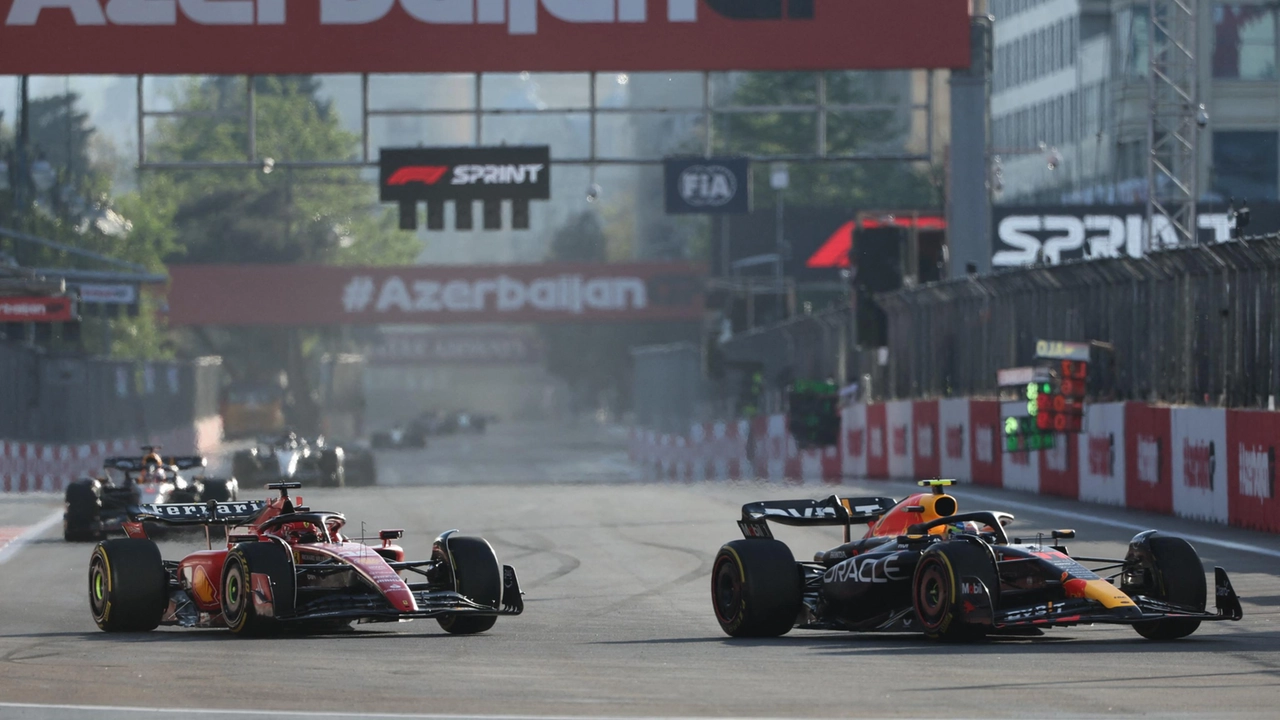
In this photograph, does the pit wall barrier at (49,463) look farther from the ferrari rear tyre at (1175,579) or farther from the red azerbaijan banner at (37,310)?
the ferrari rear tyre at (1175,579)

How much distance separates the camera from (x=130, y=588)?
12242 millimetres

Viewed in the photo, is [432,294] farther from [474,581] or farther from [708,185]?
[474,581]

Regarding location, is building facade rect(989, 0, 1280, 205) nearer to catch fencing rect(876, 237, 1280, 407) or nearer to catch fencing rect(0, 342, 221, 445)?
catch fencing rect(0, 342, 221, 445)

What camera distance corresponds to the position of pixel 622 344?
106438 mm

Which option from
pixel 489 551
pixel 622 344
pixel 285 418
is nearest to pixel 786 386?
pixel 285 418

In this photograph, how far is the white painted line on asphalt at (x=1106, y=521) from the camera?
1736 centimetres

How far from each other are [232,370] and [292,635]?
79.8 meters

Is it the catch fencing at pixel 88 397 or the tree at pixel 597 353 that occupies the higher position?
the tree at pixel 597 353

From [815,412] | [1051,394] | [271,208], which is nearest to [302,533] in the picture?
[1051,394]

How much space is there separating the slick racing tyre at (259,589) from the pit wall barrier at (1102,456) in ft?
33.5

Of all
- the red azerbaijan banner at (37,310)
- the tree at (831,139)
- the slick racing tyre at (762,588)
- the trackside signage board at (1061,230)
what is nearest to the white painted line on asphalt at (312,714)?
the slick racing tyre at (762,588)

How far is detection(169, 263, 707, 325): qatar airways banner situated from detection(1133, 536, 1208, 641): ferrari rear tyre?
56.7 m

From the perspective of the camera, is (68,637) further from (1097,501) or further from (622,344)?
(622,344)

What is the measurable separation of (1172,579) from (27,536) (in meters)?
15.0
